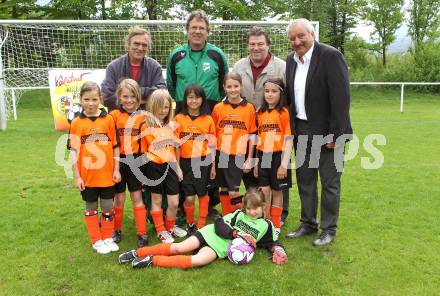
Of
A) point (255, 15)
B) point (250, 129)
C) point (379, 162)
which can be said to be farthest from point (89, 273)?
point (255, 15)

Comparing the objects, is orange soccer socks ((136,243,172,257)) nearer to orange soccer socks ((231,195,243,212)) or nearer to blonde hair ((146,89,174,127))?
orange soccer socks ((231,195,243,212))

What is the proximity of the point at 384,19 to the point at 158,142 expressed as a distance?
30129 mm

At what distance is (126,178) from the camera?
4.23m

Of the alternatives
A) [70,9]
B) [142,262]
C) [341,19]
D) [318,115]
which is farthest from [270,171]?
[341,19]

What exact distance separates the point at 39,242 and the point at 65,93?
28.2 feet

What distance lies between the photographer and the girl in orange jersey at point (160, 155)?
13.5ft

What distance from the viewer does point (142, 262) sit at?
3.73 meters

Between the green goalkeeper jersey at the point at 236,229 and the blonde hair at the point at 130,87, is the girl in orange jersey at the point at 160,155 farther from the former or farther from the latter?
the green goalkeeper jersey at the point at 236,229

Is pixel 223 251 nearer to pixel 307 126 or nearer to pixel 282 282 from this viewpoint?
pixel 282 282

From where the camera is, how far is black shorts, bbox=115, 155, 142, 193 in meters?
4.19

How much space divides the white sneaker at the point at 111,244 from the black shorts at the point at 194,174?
33.9 inches

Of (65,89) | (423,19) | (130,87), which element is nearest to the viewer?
(130,87)

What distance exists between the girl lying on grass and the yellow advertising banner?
9.11 metres

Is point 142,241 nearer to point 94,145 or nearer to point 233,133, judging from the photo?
point 94,145
